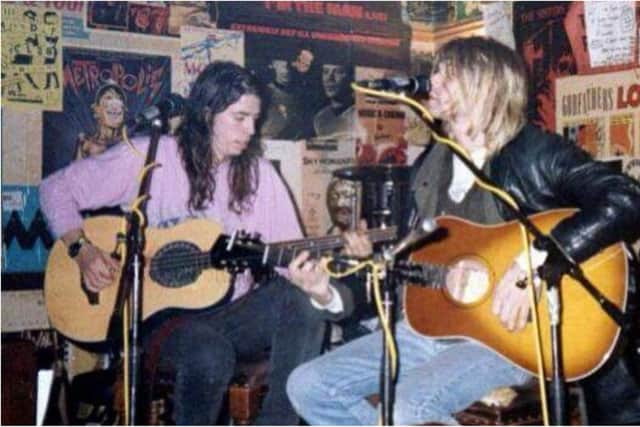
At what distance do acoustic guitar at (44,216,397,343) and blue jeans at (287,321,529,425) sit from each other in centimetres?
44

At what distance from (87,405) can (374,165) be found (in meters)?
1.35

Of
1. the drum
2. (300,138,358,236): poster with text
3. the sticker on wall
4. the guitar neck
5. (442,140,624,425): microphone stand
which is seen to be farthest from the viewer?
(300,138,358,236): poster with text

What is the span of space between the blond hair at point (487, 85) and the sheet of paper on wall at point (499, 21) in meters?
0.93

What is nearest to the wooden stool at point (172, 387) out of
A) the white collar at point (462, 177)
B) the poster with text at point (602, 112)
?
the white collar at point (462, 177)

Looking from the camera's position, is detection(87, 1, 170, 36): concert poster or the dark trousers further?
detection(87, 1, 170, 36): concert poster

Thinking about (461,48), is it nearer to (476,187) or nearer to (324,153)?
(476,187)

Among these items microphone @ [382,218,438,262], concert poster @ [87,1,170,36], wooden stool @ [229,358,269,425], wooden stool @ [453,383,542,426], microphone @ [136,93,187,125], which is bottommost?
wooden stool @ [229,358,269,425]

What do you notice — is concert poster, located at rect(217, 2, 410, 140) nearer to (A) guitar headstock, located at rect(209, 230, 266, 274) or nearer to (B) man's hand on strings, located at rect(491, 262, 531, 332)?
(A) guitar headstock, located at rect(209, 230, 266, 274)

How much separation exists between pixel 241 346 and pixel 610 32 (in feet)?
5.37

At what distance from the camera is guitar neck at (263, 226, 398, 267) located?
2.27 meters

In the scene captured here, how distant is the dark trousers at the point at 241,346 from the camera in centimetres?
234

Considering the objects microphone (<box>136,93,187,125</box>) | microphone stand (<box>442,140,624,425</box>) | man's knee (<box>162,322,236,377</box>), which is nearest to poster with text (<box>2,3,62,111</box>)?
microphone (<box>136,93,187,125</box>)

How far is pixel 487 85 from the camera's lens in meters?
2.14

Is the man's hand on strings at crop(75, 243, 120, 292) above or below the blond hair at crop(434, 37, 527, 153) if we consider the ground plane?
below
